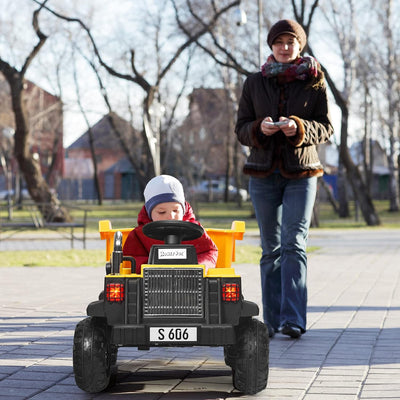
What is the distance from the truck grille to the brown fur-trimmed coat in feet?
6.75

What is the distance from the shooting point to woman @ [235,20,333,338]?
5934 mm

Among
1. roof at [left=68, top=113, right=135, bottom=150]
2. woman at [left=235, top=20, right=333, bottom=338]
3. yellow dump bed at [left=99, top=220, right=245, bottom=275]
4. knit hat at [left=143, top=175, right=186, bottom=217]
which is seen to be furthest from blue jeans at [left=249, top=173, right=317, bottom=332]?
roof at [left=68, top=113, right=135, bottom=150]

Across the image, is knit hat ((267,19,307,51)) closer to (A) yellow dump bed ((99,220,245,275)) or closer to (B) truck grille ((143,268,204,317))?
(A) yellow dump bed ((99,220,245,275))

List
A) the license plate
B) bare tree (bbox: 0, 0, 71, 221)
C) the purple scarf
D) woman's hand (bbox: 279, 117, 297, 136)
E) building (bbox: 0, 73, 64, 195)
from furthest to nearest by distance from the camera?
building (bbox: 0, 73, 64, 195) < bare tree (bbox: 0, 0, 71, 221) < the purple scarf < woman's hand (bbox: 279, 117, 297, 136) < the license plate

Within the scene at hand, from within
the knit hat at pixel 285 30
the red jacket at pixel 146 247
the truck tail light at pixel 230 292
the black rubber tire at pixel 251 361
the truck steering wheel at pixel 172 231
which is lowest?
the black rubber tire at pixel 251 361

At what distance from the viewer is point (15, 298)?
27.0 feet

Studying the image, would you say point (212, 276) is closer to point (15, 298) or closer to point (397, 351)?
point (397, 351)

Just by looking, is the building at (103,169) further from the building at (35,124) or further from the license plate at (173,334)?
the license plate at (173,334)

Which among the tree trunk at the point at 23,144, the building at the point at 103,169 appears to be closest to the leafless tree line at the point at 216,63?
the tree trunk at the point at 23,144

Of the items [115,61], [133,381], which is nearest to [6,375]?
[133,381]

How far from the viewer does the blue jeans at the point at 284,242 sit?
5.96m

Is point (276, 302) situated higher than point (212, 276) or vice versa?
point (212, 276)

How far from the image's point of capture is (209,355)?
5.29 metres

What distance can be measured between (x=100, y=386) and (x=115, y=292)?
0.46 meters
